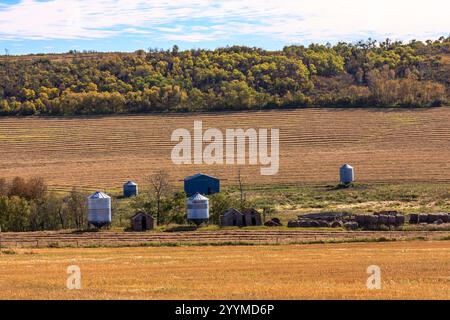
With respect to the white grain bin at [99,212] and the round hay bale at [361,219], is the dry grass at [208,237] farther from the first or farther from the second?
the white grain bin at [99,212]

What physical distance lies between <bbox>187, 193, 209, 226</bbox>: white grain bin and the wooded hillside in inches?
2456

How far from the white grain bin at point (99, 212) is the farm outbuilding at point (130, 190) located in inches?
691

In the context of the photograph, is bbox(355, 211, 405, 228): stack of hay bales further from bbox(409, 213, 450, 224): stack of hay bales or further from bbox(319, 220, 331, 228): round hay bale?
bbox(319, 220, 331, 228): round hay bale

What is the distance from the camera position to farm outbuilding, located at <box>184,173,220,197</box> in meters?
91.8

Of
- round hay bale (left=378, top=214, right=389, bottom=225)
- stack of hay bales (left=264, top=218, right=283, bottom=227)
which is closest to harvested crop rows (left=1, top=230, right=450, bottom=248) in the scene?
stack of hay bales (left=264, top=218, right=283, bottom=227)

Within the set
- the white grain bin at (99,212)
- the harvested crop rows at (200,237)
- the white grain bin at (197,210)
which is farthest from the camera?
the white grain bin at (197,210)

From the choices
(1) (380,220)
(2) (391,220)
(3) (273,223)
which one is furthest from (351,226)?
(3) (273,223)

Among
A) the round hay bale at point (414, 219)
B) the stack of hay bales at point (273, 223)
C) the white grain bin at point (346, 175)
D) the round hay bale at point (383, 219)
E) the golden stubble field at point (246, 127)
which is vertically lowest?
the stack of hay bales at point (273, 223)

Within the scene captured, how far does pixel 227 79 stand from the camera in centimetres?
15675

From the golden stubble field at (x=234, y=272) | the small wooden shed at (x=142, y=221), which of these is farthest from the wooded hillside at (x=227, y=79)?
the golden stubble field at (x=234, y=272)

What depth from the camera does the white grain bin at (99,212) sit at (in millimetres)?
72125
